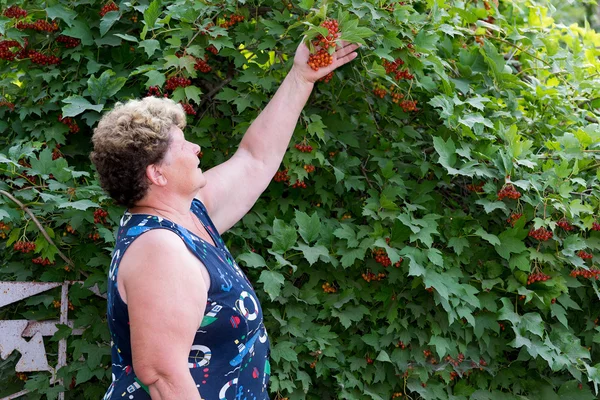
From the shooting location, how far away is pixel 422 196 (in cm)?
321

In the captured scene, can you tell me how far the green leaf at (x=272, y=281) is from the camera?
9.20ft

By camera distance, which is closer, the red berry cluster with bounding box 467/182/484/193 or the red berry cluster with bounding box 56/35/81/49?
the red berry cluster with bounding box 467/182/484/193

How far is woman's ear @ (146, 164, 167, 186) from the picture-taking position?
210cm

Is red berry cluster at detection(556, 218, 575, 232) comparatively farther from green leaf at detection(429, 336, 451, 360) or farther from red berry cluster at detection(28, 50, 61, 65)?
red berry cluster at detection(28, 50, 61, 65)

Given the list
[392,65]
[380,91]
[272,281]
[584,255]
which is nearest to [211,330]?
[272,281]

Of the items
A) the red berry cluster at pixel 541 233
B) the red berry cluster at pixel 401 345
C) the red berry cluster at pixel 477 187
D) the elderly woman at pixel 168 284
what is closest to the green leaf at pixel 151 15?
the elderly woman at pixel 168 284

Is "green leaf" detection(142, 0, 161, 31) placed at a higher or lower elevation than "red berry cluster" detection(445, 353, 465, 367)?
higher

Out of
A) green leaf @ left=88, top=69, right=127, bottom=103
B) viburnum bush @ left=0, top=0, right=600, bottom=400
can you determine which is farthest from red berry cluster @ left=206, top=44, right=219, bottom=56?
green leaf @ left=88, top=69, right=127, bottom=103

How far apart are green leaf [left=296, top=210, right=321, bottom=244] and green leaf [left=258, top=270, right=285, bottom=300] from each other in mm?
218

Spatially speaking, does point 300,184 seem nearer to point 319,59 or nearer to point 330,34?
point 319,59

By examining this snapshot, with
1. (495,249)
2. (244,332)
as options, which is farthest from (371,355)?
(244,332)

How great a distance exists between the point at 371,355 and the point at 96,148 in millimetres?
1601

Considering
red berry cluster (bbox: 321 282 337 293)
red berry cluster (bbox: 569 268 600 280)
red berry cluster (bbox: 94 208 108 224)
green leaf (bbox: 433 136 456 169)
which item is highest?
green leaf (bbox: 433 136 456 169)

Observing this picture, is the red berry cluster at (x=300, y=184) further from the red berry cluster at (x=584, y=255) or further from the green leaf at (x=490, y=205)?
the red berry cluster at (x=584, y=255)
